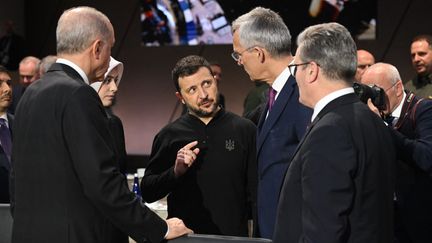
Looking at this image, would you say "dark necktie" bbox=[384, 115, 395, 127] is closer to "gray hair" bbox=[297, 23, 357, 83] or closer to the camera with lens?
the camera with lens

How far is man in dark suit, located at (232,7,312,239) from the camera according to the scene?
2.37 metres

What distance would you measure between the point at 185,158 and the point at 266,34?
0.58 m

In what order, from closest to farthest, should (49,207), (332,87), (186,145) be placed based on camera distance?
1. (332,87)
2. (49,207)
3. (186,145)

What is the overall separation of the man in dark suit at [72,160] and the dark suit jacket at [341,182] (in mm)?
495

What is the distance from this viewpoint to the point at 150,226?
2.05 metres

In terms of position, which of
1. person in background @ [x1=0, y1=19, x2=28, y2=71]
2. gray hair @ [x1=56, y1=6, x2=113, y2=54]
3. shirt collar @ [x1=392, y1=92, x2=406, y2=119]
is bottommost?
person in background @ [x1=0, y1=19, x2=28, y2=71]

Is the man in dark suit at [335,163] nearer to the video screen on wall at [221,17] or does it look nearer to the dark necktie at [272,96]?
the dark necktie at [272,96]

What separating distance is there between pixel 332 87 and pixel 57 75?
2.79 ft

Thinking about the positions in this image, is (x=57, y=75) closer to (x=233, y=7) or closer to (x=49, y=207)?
(x=49, y=207)

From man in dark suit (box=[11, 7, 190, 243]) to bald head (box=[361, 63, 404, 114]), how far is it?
1.53 meters

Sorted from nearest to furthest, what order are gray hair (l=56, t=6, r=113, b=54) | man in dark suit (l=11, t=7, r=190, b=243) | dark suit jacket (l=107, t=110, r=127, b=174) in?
man in dark suit (l=11, t=7, r=190, b=243), gray hair (l=56, t=6, r=113, b=54), dark suit jacket (l=107, t=110, r=127, b=174)

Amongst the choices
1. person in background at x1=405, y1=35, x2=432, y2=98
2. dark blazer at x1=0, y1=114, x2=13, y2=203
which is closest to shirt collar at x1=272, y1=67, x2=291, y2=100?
dark blazer at x1=0, y1=114, x2=13, y2=203

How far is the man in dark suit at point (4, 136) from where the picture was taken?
3.18 m

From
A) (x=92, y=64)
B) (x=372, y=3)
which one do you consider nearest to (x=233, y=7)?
(x=372, y=3)
